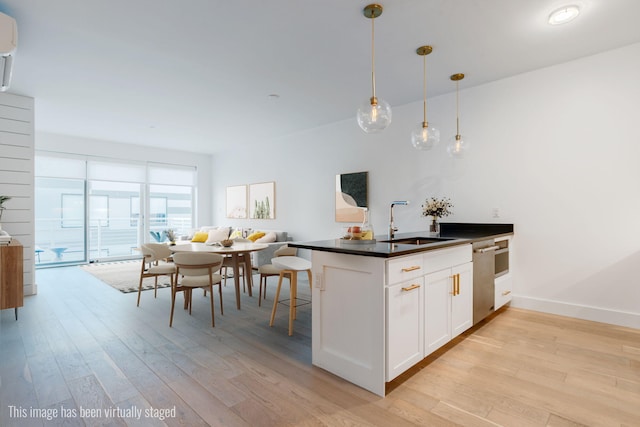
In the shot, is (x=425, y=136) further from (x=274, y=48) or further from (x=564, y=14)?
(x=274, y=48)

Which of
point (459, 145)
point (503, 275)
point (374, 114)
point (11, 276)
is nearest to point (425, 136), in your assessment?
point (459, 145)

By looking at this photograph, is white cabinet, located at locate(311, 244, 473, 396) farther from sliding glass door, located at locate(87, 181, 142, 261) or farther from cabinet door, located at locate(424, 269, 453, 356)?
sliding glass door, located at locate(87, 181, 142, 261)

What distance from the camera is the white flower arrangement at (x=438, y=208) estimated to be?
4146 millimetres

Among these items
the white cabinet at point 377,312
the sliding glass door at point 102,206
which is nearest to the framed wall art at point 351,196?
the white cabinet at point 377,312

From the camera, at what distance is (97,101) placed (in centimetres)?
485

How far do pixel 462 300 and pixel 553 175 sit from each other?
2.05 meters

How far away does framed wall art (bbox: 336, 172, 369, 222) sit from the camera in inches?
213

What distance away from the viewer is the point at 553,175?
12.0ft

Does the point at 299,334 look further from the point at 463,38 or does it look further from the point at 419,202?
the point at 463,38

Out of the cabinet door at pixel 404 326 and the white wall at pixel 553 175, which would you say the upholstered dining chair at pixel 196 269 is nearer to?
the cabinet door at pixel 404 326

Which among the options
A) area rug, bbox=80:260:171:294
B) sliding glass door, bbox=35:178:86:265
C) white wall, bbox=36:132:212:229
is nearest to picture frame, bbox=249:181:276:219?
white wall, bbox=36:132:212:229

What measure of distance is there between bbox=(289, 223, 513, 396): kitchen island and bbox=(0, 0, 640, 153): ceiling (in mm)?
1962

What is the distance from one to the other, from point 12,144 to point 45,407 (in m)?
4.24

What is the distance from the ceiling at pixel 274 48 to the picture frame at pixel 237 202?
A: 124 inches
